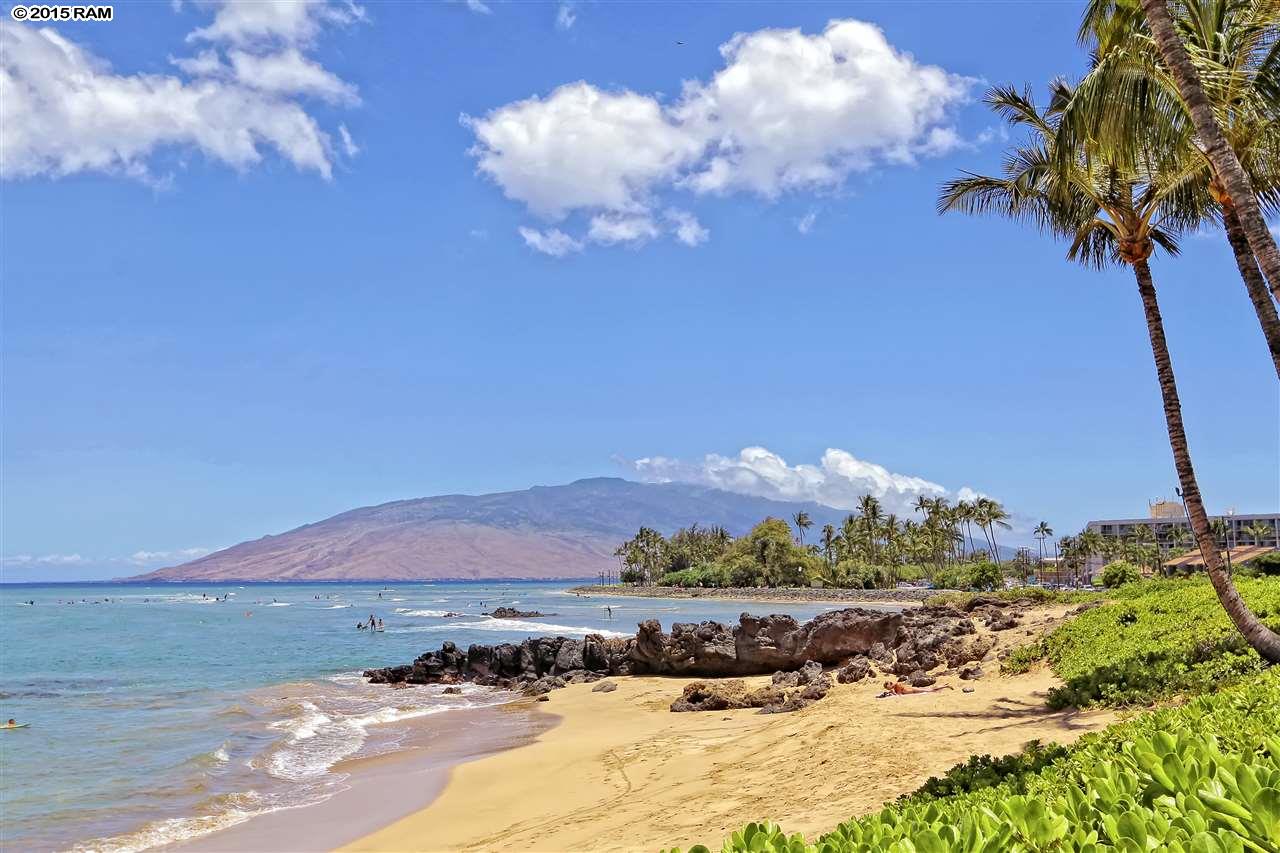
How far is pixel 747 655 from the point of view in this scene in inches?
1003

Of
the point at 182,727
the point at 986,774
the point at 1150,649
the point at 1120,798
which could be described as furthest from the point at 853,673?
the point at 1120,798

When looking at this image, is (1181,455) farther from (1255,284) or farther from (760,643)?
(760,643)

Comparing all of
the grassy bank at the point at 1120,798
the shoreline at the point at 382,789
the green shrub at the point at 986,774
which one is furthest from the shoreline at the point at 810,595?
the grassy bank at the point at 1120,798

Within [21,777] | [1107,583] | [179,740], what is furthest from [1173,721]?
[1107,583]

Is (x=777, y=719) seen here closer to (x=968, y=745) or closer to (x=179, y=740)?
(x=968, y=745)

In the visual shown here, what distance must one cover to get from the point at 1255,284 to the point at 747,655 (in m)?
17.9

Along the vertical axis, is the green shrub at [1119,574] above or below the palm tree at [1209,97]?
below

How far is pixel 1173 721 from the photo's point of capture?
581 centimetres

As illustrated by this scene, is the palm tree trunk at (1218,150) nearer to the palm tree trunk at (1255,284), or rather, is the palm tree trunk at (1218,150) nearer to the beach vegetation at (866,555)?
the palm tree trunk at (1255,284)

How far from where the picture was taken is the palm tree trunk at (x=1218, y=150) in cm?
883

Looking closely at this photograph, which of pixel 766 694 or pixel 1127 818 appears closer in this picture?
pixel 1127 818

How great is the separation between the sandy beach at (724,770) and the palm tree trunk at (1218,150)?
5449 mm

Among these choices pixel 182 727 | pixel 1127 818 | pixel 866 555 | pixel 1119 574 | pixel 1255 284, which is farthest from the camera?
pixel 866 555

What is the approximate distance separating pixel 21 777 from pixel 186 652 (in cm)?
3133
